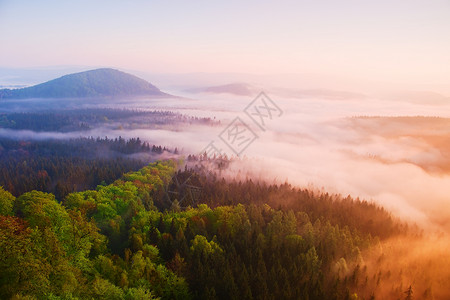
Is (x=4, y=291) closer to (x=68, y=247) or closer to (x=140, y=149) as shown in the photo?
(x=68, y=247)

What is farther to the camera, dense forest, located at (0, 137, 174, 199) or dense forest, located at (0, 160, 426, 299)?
dense forest, located at (0, 137, 174, 199)

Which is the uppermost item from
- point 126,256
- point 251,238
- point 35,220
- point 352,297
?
point 35,220

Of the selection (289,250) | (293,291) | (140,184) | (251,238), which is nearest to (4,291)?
(293,291)

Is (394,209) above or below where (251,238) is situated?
below

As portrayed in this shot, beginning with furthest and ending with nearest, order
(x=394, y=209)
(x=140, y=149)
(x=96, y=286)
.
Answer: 1. (x=140, y=149)
2. (x=394, y=209)
3. (x=96, y=286)

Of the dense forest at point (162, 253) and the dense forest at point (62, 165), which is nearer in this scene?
the dense forest at point (162, 253)

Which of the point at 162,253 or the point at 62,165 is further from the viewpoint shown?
the point at 62,165

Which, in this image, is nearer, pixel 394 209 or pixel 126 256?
pixel 126 256

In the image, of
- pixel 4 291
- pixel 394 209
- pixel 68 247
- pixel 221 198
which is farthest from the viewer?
pixel 394 209
